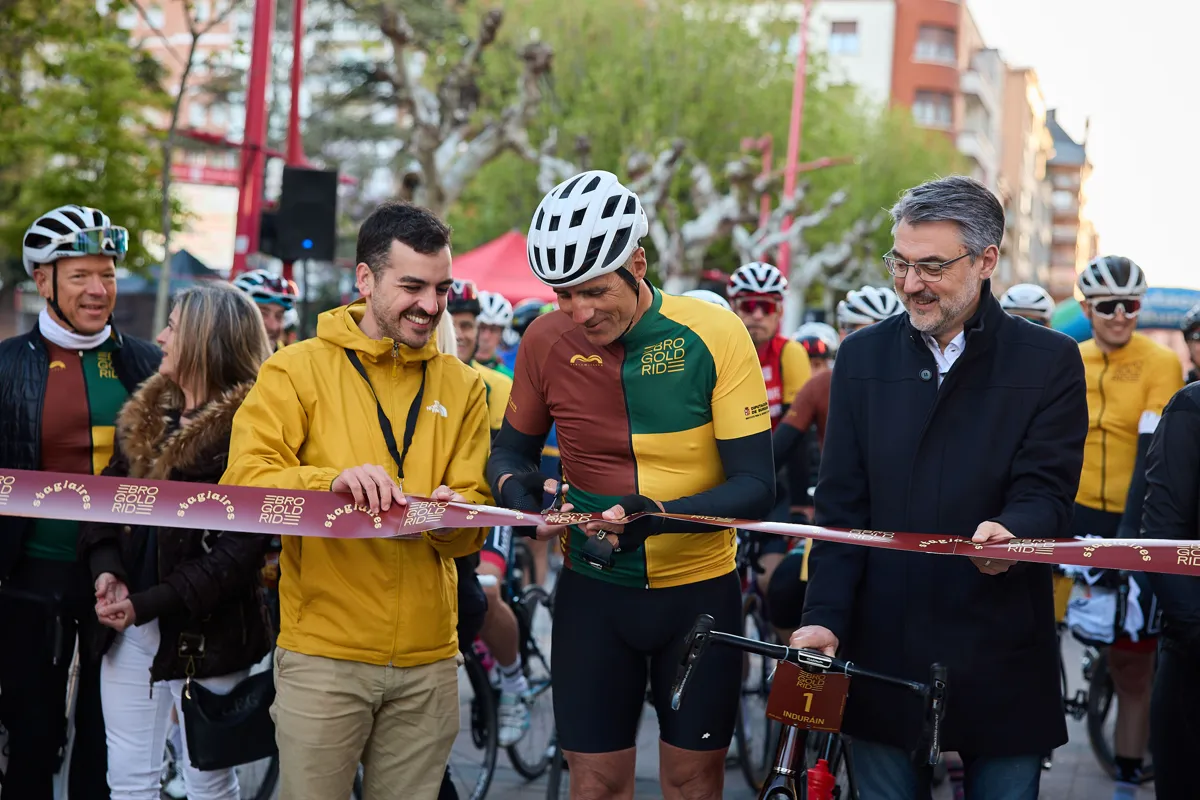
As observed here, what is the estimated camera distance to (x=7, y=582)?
5.21m

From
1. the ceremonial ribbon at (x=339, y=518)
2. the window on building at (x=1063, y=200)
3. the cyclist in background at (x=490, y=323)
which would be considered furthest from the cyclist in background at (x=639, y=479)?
the window on building at (x=1063, y=200)

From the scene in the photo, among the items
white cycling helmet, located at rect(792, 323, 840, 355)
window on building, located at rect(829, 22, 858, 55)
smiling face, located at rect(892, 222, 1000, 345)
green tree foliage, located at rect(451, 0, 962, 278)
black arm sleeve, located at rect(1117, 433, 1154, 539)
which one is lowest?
black arm sleeve, located at rect(1117, 433, 1154, 539)

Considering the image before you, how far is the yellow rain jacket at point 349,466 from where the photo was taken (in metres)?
4.11

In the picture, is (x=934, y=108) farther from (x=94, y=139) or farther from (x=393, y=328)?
(x=393, y=328)

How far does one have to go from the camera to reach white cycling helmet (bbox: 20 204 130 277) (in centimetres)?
548

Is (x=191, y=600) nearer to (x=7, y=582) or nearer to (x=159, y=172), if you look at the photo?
(x=7, y=582)

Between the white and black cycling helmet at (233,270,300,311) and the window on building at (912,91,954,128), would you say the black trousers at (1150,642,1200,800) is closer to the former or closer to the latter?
the white and black cycling helmet at (233,270,300,311)

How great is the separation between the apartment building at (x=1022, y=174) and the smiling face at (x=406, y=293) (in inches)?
3688

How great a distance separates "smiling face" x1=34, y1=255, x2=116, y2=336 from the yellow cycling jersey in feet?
16.5

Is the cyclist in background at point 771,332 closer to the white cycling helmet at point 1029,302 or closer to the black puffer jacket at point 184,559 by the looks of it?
the white cycling helmet at point 1029,302

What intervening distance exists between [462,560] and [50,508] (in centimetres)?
200

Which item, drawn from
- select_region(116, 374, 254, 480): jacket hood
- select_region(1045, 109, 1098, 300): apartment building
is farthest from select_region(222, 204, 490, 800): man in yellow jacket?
select_region(1045, 109, 1098, 300): apartment building

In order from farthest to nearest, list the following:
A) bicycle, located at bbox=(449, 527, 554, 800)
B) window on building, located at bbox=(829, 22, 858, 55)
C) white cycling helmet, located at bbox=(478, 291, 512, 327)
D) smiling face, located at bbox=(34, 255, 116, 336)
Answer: window on building, located at bbox=(829, 22, 858, 55), white cycling helmet, located at bbox=(478, 291, 512, 327), bicycle, located at bbox=(449, 527, 554, 800), smiling face, located at bbox=(34, 255, 116, 336)

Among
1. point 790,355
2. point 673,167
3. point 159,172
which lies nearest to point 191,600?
point 790,355
